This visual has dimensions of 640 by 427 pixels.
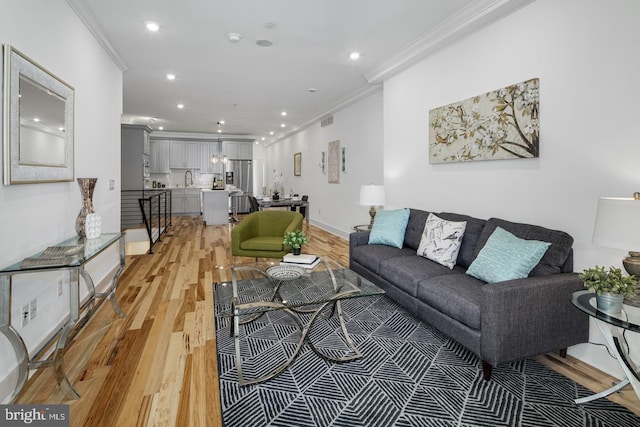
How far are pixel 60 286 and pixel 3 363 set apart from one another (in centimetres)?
86

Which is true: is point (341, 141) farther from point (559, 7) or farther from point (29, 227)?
point (29, 227)

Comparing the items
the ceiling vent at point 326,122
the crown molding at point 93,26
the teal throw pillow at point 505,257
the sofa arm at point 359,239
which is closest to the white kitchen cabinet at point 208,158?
the ceiling vent at point 326,122

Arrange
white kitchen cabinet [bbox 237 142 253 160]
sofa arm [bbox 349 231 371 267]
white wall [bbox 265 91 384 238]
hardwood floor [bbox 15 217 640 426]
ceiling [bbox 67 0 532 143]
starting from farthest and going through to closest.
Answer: white kitchen cabinet [bbox 237 142 253 160] < white wall [bbox 265 91 384 238] < sofa arm [bbox 349 231 371 267] < ceiling [bbox 67 0 532 143] < hardwood floor [bbox 15 217 640 426]

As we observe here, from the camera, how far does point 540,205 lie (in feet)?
8.98

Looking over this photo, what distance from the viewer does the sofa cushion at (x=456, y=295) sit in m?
2.25

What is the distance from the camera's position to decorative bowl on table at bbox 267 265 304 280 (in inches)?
113

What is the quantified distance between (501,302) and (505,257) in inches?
20.5

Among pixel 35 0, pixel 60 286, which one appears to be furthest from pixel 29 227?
pixel 35 0

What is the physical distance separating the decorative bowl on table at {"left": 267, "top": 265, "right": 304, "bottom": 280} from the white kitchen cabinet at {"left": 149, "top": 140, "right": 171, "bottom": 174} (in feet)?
31.0

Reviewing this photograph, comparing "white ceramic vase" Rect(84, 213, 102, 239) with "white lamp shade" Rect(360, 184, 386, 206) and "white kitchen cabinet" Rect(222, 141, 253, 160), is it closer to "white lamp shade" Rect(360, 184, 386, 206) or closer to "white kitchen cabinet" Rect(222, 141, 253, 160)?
"white lamp shade" Rect(360, 184, 386, 206)

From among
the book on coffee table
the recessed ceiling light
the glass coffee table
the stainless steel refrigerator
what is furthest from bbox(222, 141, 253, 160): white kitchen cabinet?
the book on coffee table

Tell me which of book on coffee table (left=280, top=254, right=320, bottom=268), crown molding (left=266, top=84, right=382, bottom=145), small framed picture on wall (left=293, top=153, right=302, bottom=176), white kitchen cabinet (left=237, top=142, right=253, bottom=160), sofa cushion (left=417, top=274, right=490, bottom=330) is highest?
crown molding (left=266, top=84, right=382, bottom=145)

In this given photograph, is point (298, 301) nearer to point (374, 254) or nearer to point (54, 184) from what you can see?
point (374, 254)

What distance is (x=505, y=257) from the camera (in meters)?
2.47
